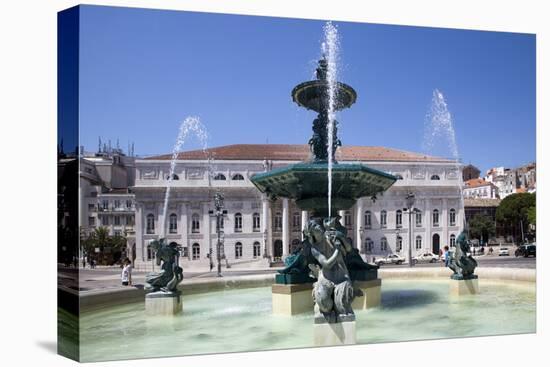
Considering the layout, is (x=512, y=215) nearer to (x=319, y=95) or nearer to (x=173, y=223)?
(x=319, y=95)

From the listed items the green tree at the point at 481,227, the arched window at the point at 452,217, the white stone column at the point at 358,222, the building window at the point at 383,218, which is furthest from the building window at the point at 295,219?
the green tree at the point at 481,227

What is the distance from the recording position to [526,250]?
2233 cm

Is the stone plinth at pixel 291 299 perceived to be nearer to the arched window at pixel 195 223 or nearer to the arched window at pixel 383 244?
the arched window at pixel 195 223

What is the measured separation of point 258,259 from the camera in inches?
1654

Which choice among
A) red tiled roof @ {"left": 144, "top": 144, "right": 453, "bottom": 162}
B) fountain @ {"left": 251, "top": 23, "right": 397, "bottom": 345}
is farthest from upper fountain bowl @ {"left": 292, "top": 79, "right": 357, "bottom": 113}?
red tiled roof @ {"left": 144, "top": 144, "right": 453, "bottom": 162}

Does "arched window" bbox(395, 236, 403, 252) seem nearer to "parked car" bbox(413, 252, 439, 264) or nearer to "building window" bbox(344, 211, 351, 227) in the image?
"building window" bbox(344, 211, 351, 227)

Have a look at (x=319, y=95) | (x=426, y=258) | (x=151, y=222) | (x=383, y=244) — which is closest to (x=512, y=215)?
(x=426, y=258)

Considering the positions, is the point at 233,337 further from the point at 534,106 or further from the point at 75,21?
the point at 534,106

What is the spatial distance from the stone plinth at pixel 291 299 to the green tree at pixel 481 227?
1337 inches

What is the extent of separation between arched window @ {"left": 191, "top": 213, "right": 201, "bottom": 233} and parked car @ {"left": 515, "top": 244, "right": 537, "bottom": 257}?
24.5m

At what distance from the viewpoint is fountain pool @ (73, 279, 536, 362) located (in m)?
7.51

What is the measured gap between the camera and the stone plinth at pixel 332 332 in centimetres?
716

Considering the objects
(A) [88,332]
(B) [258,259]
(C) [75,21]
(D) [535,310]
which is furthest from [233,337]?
(B) [258,259]

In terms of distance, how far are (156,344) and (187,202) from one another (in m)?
36.2
